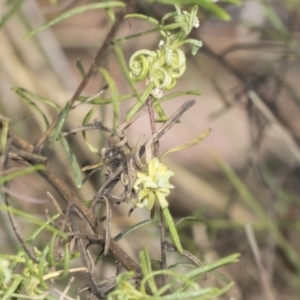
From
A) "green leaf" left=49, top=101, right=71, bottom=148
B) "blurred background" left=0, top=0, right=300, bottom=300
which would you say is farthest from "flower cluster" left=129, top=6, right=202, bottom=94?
"blurred background" left=0, top=0, right=300, bottom=300

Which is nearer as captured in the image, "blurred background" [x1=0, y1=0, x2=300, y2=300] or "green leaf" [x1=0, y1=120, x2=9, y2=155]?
"green leaf" [x1=0, y1=120, x2=9, y2=155]

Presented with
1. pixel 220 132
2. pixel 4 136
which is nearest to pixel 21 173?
pixel 4 136

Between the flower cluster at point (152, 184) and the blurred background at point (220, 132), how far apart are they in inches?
15.8

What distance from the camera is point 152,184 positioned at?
24 centimetres

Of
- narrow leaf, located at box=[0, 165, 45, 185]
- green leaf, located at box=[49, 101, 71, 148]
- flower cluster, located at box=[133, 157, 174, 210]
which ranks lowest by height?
flower cluster, located at box=[133, 157, 174, 210]

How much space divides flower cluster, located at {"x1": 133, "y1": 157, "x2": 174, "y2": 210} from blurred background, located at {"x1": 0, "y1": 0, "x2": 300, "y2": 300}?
1.32 feet

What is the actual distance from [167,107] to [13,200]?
0.51 m

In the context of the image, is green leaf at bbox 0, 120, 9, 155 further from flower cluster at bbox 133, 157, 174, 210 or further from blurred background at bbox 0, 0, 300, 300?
blurred background at bbox 0, 0, 300, 300

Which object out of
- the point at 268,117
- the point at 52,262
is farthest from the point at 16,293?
the point at 268,117

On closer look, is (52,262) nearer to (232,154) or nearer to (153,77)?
(153,77)

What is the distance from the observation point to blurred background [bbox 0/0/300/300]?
74 cm

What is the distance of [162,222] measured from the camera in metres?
0.26

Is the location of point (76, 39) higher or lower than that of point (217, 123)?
higher

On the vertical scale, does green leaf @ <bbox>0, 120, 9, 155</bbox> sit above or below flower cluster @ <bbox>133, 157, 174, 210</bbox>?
above
